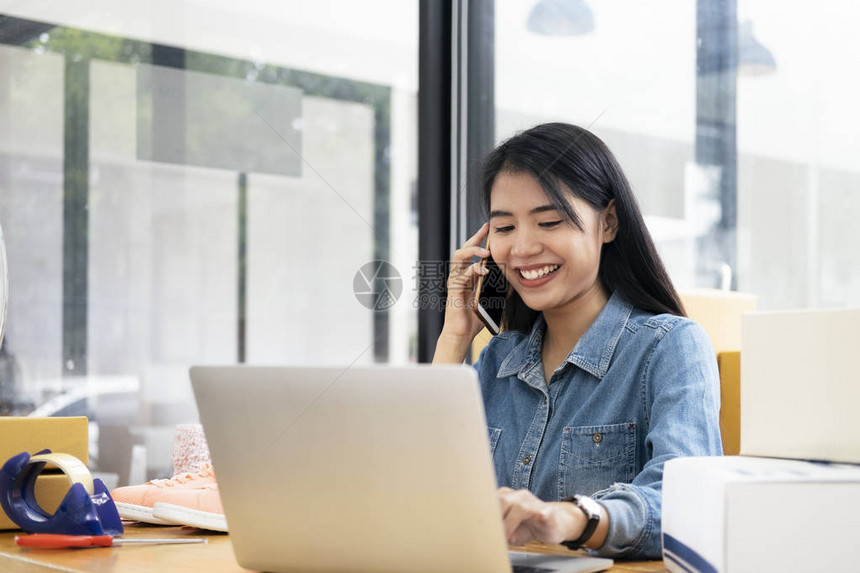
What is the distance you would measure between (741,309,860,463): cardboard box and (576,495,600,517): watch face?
0.15 meters

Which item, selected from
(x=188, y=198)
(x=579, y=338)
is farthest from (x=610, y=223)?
(x=188, y=198)

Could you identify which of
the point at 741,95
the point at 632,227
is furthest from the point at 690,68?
the point at 632,227

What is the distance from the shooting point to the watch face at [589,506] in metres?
0.85

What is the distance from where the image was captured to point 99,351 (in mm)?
2221

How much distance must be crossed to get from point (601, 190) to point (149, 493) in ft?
2.47

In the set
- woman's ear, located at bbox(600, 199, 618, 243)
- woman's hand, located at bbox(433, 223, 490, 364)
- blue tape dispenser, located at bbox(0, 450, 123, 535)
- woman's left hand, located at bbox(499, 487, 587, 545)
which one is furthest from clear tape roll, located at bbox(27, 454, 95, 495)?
woman's ear, located at bbox(600, 199, 618, 243)

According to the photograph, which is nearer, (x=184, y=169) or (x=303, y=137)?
(x=184, y=169)

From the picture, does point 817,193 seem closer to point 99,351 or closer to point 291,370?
point 291,370

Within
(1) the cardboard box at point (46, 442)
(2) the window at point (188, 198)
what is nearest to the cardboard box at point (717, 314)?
Answer: (2) the window at point (188, 198)

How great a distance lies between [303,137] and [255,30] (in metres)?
0.32

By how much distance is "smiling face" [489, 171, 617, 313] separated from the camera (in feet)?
4.30

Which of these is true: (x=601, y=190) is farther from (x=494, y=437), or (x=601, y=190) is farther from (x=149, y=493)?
(x=149, y=493)

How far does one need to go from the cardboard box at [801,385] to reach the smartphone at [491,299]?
2.20 ft

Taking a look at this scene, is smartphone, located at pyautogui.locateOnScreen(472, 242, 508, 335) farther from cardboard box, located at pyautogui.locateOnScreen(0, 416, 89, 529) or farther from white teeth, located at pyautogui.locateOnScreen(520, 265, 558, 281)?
cardboard box, located at pyautogui.locateOnScreen(0, 416, 89, 529)
